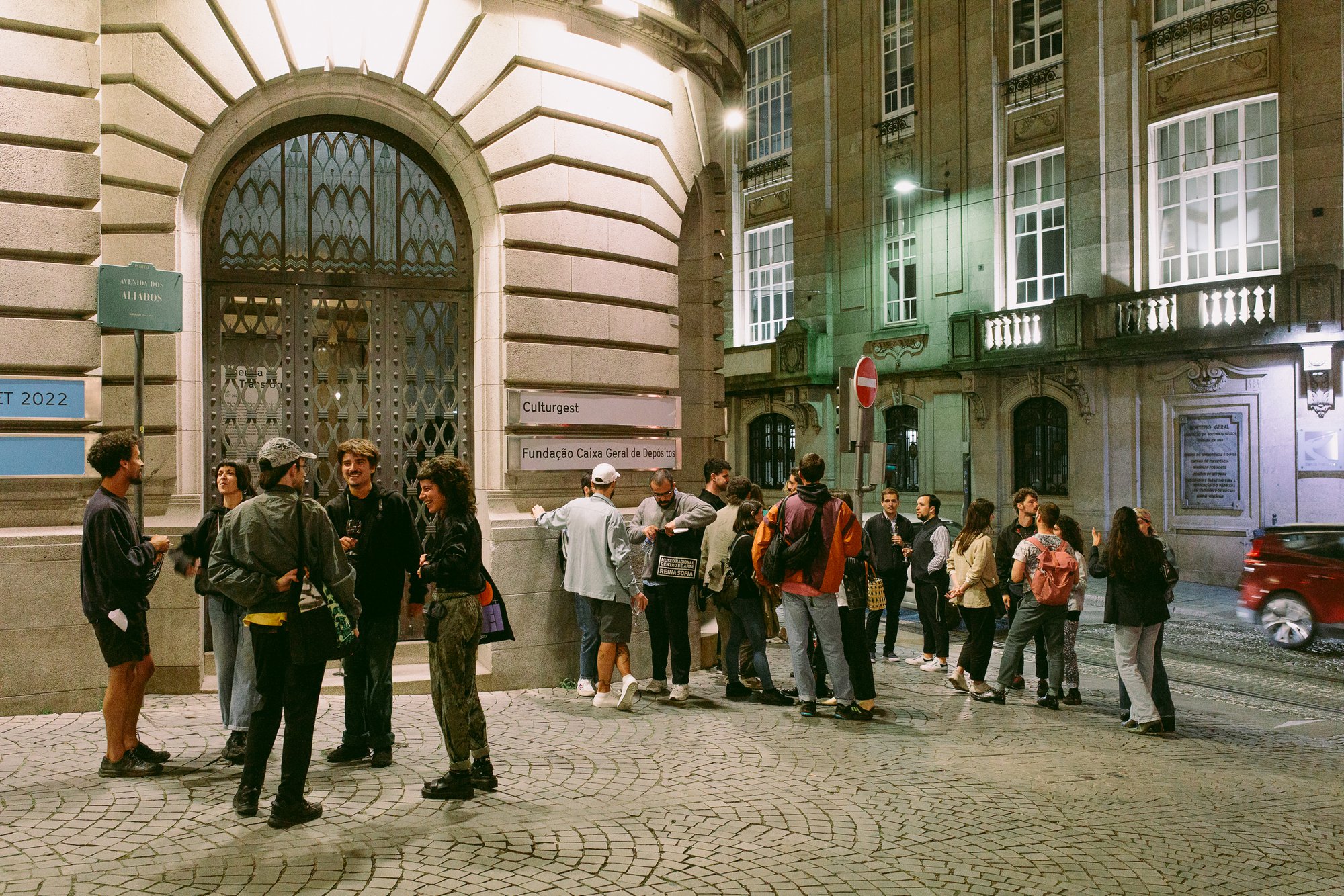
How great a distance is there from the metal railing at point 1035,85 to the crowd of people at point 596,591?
51.2ft

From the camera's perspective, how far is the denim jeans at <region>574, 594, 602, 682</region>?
8.64m

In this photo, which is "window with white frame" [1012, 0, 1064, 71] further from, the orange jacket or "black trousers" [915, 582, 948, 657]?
the orange jacket

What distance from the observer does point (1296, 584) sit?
40.2 ft

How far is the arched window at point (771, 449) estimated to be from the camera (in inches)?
1220

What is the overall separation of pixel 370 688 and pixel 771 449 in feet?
83.9

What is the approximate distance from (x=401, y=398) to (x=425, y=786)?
4.41m

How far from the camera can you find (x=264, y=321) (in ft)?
29.9

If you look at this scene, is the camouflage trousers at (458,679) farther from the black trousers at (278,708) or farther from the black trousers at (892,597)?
the black trousers at (892,597)

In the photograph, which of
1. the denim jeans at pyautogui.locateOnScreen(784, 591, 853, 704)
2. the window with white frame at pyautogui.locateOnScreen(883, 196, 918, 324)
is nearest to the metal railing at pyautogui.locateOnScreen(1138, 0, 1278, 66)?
the window with white frame at pyautogui.locateOnScreen(883, 196, 918, 324)

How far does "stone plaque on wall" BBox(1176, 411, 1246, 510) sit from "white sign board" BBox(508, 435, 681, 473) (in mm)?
13987

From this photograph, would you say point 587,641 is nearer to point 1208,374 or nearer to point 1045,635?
point 1045,635

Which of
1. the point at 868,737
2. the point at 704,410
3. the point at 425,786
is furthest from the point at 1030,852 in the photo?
the point at 704,410

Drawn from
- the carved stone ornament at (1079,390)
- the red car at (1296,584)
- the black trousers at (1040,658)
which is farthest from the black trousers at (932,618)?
the carved stone ornament at (1079,390)

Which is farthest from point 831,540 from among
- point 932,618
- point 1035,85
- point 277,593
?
point 1035,85
